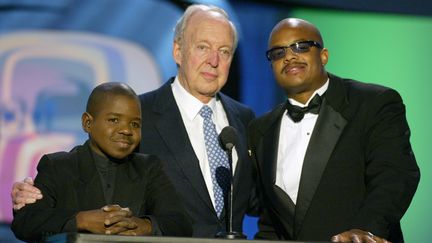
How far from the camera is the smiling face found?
3.75 m

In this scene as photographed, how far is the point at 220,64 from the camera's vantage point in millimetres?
4078

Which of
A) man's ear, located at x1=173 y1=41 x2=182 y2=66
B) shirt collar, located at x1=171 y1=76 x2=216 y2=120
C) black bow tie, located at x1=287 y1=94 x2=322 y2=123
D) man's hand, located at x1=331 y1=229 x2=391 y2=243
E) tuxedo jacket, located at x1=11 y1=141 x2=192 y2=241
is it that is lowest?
man's hand, located at x1=331 y1=229 x2=391 y2=243

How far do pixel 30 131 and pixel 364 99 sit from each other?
2.02 metres

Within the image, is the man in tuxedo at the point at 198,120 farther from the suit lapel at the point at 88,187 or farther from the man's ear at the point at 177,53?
the suit lapel at the point at 88,187

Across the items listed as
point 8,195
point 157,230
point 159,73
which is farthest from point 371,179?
point 8,195

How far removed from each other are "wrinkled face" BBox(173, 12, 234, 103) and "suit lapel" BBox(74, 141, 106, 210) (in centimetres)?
111

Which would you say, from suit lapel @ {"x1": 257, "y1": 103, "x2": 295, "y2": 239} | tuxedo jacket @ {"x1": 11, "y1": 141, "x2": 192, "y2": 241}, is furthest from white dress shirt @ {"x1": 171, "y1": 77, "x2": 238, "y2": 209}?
tuxedo jacket @ {"x1": 11, "y1": 141, "x2": 192, "y2": 241}

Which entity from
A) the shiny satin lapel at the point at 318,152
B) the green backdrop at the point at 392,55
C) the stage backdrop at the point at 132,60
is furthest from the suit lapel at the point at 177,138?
the green backdrop at the point at 392,55

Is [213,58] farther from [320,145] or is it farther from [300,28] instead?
[320,145]

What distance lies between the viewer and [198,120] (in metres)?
4.14

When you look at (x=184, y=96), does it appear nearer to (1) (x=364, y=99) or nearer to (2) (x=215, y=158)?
(2) (x=215, y=158)

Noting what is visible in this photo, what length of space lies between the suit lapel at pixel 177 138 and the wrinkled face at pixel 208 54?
0.14m

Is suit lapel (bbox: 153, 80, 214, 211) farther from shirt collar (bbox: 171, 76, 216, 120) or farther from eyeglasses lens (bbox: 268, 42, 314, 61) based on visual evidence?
eyeglasses lens (bbox: 268, 42, 314, 61)

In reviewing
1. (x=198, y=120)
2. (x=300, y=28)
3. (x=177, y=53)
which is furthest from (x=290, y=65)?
(x=177, y=53)
